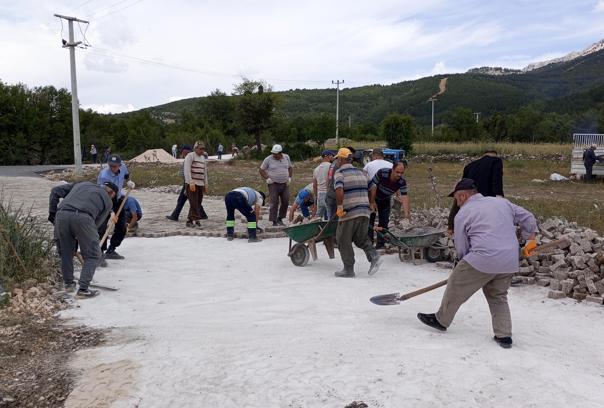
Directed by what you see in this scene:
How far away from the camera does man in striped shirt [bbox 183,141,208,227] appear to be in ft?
31.6

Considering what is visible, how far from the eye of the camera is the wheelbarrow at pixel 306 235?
683cm

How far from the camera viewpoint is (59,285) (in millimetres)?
6059

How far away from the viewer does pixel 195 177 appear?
9.67m

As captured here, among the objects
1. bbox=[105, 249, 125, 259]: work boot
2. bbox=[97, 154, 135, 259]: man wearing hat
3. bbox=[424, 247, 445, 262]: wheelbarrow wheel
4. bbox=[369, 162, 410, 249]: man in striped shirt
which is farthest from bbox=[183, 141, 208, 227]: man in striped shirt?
bbox=[424, 247, 445, 262]: wheelbarrow wheel

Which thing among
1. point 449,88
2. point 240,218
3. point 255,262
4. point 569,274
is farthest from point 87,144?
point 449,88

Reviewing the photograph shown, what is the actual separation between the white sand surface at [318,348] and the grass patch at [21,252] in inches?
28.0

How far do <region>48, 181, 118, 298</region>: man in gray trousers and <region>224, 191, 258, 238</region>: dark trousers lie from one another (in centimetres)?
252

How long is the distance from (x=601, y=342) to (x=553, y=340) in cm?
41

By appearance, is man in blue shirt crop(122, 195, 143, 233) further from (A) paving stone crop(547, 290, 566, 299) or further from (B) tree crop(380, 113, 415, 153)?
(B) tree crop(380, 113, 415, 153)

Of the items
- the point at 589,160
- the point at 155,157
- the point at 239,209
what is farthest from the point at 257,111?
the point at 239,209

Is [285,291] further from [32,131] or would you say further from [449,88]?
[449,88]

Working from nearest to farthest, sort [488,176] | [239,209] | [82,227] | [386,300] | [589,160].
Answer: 1. [386,300]
2. [82,227]
3. [488,176]
4. [239,209]
5. [589,160]

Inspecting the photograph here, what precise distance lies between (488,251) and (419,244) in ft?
9.12

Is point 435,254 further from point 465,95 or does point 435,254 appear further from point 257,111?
point 465,95
